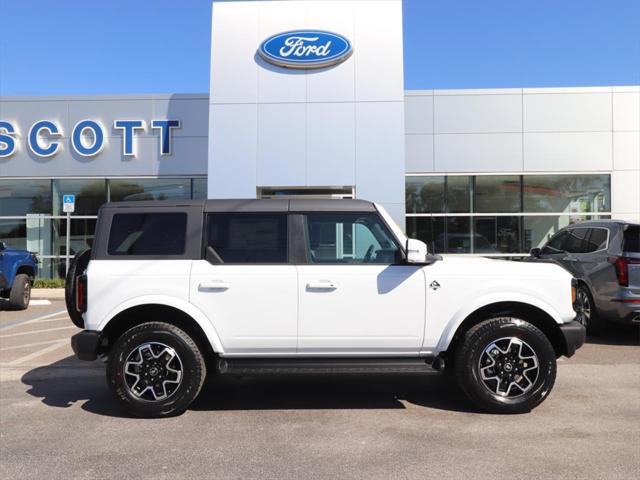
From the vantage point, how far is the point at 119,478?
3.46 meters

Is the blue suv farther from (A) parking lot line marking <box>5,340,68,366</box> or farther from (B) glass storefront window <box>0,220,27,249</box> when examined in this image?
(B) glass storefront window <box>0,220,27,249</box>

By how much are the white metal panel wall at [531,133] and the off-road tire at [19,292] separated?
1079 centimetres

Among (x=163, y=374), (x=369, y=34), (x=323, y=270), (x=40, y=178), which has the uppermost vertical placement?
(x=369, y=34)

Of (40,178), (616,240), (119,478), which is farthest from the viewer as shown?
(40,178)

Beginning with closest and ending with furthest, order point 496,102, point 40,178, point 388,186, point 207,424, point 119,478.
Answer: point 119,478 → point 207,424 → point 388,186 → point 496,102 → point 40,178

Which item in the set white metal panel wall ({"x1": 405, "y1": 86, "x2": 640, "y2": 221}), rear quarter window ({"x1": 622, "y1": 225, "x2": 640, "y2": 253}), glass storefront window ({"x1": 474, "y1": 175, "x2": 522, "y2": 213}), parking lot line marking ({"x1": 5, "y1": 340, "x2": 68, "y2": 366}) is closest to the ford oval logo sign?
white metal panel wall ({"x1": 405, "y1": 86, "x2": 640, "y2": 221})

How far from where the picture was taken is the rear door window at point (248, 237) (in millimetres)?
4754

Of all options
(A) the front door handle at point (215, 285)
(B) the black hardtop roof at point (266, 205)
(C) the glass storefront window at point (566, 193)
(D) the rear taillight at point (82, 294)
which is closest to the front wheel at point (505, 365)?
(B) the black hardtop roof at point (266, 205)

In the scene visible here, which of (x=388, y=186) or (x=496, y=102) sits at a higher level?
(x=496, y=102)

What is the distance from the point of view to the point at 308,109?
1402 centimetres

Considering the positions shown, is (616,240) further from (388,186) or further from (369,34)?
(369,34)

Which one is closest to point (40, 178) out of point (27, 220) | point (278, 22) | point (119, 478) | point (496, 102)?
point (27, 220)

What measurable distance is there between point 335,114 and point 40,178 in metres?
9.89

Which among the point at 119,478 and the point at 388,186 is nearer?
the point at 119,478
